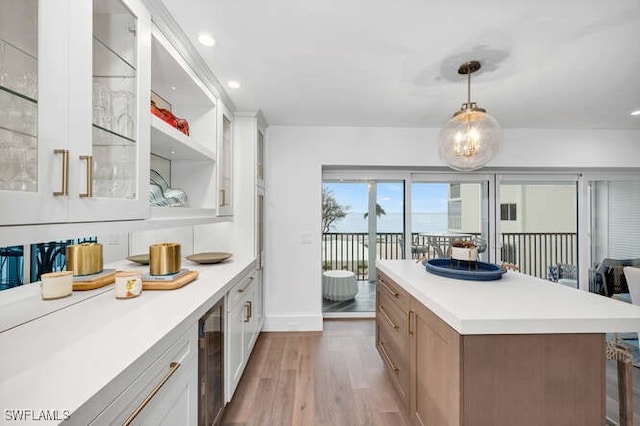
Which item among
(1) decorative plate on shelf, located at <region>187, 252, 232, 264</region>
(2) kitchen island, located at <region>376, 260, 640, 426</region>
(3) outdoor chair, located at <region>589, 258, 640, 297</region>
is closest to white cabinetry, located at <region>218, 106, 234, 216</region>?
(1) decorative plate on shelf, located at <region>187, 252, 232, 264</region>

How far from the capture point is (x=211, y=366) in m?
1.54

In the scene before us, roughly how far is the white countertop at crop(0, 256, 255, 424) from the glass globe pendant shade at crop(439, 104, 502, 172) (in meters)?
1.86

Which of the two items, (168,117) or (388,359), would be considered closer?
(168,117)

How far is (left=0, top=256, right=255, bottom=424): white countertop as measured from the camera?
663 mm

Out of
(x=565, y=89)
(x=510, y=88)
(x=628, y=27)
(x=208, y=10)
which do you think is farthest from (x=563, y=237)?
(x=208, y=10)

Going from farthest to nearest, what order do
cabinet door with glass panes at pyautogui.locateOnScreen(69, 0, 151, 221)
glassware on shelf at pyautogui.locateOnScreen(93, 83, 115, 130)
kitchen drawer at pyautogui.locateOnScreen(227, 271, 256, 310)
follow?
kitchen drawer at pyautogui.locateOnScreen(227, 271, 256, 310) → glassware on shelf at pyautogui.locateOnScreen(93, 83, 115, 130) → cabinet door with glass panes at pyautogui.locateOnScreen(69, 0, 151, 221)

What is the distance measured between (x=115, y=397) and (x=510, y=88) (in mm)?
3079

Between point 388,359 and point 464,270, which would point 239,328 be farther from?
point 464,270

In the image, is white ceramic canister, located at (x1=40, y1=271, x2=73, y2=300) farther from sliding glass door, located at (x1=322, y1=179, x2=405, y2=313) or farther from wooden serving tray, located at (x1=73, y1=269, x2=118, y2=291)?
sliding glass door, located at (x1=322, y1=179, x2=405, y2=313)

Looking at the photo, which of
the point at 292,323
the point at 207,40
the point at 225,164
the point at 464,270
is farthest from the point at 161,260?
the point at 292,323

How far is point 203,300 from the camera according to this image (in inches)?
54.6

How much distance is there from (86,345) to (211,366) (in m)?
0.79

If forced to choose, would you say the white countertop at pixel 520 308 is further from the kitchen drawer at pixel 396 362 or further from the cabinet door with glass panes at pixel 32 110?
the cabinet door with glass panes at pixel 32 110

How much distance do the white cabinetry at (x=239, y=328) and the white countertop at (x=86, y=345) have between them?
501 millimetres
